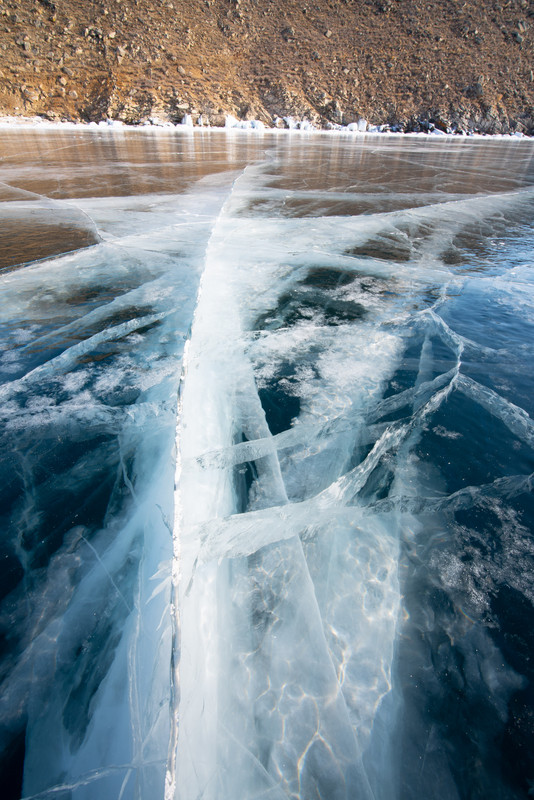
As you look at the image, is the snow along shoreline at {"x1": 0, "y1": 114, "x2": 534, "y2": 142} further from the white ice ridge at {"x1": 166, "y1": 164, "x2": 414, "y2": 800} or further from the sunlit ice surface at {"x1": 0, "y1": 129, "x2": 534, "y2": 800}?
the white ice ridge at {"x1": 166, "y1": 164, "x2": 414, "y2": 800}

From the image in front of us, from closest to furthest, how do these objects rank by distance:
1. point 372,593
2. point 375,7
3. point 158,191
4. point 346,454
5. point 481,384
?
point 372,593 < point 346,454 < point 481,384 < point 158,191 < point 375,7

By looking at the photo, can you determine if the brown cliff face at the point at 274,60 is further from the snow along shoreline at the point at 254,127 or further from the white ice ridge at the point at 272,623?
the white ice ridge at the point at 272,623

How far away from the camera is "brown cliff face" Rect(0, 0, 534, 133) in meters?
30.6

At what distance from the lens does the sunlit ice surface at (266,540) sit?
938 millimetres

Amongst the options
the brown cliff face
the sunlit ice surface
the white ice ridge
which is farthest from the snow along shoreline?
the white ice ridge

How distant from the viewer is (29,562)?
4.43ft

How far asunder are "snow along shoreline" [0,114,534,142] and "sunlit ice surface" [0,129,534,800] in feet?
107

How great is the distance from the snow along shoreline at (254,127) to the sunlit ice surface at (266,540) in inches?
1282

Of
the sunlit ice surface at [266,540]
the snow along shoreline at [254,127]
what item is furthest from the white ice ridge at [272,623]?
the snow along shoreline at [254,127]

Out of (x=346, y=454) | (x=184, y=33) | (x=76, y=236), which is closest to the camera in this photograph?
(x=346, y=454)

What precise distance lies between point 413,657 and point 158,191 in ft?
26.0

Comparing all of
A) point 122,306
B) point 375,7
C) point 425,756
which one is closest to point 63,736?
point 425,756

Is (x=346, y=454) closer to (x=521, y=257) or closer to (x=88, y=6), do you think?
(x=521, y=257)

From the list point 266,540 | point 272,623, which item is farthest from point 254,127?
point 272,623
